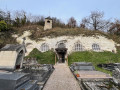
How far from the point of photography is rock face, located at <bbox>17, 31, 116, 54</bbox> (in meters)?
20.6

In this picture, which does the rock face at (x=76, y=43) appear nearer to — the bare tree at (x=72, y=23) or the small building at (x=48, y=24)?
the small building at (x=48, y=24)

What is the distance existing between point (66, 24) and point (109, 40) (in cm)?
2061

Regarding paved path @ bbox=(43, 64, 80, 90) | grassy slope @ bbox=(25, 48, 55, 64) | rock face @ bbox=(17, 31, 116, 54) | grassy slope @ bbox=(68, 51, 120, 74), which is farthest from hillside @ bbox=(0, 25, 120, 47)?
paved path @ bbox=(43, 64, 80, 90)

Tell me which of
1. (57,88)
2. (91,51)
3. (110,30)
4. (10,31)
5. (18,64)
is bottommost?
(57,88)

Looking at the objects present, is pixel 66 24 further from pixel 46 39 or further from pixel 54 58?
pixel 54 58

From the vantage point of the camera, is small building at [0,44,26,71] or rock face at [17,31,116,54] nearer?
small building at [0,44,26,71]

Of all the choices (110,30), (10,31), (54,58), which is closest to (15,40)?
(10,31)

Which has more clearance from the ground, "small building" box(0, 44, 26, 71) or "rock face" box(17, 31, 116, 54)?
"rock face" box(17, 31, 116, 54)

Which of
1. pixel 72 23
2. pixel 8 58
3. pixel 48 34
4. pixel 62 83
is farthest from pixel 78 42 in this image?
pixel 72 23

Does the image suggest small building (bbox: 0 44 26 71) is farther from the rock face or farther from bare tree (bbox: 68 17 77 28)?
bare tree (bbox: 68 17 77 28)

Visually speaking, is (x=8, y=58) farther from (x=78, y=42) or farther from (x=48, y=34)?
(x=78, y=42)

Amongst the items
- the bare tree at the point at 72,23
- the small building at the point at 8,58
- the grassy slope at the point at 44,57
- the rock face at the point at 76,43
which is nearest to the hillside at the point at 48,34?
the rock face at the point at 76,43

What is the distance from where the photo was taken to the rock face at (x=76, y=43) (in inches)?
810

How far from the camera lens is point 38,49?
21188 millimetres
